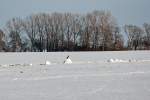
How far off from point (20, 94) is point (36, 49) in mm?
49990

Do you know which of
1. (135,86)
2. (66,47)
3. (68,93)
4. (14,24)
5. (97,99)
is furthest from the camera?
(14,24)

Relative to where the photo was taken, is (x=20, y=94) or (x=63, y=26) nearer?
(x=20, y=94)

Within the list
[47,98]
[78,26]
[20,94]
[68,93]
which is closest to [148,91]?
[68,93]

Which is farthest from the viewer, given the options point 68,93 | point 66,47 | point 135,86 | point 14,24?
point 14,24

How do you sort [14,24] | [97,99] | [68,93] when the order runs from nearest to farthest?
1. [97,99]
2. [68,93]
3. [14,24]

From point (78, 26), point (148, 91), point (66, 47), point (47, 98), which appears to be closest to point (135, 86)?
point (148, 91)

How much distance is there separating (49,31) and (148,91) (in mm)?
54103

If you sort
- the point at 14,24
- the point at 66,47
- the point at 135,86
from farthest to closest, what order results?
the point at 14,24 < the point at 66,47 < the point at 135,86

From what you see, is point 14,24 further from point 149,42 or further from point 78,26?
point 149,42

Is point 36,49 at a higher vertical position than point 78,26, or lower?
lower

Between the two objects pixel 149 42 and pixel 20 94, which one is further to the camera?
pixel 149 42

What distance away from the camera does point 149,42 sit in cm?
5916

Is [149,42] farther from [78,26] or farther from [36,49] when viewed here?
[36,49]

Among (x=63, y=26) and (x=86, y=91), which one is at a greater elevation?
(x=63, y=26)
